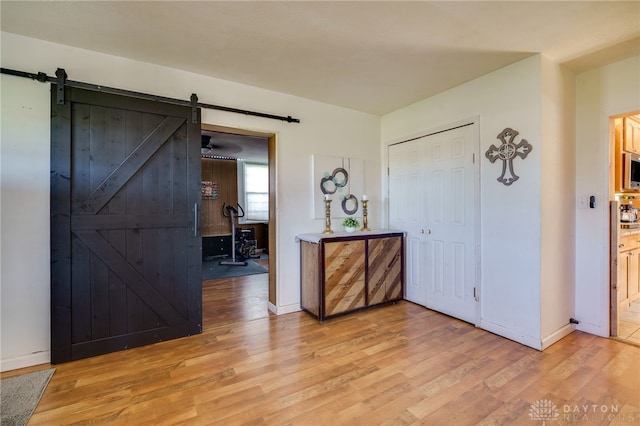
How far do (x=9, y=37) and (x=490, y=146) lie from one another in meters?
4.21

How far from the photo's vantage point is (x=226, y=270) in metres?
5.67

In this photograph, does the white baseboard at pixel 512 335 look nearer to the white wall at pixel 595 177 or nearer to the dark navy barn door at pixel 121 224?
the white wall at pixel 595 177

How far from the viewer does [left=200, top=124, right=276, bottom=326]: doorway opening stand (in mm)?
4559

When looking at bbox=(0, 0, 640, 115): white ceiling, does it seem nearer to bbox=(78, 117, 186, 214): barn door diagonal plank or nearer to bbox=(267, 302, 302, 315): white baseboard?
bbox=(78, 117, 186, 214): barn door diagonal plank

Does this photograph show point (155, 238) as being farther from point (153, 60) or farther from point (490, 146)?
point (490, 146)

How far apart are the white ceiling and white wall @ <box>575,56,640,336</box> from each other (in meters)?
0.18

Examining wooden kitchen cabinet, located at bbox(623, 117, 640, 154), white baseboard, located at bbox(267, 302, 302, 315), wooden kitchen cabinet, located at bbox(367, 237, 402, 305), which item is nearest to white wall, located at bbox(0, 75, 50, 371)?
white baseboard, located at bbox(267, 302, 302, 315)

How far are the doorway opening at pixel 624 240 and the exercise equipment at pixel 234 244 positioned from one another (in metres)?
5.68

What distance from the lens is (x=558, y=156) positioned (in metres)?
2.66

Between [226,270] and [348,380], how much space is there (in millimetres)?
4157

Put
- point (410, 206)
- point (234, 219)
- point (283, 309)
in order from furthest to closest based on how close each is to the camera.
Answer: point (234, 219) < point (410, 206) < point (283, 309)

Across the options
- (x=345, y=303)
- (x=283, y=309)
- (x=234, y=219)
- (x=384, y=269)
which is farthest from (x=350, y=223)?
(x=234, y=219)

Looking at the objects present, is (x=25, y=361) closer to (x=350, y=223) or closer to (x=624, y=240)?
(x=350, y=223)


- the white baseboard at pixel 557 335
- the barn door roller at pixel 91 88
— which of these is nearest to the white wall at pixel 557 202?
the white baseboard at pixel 557 335
